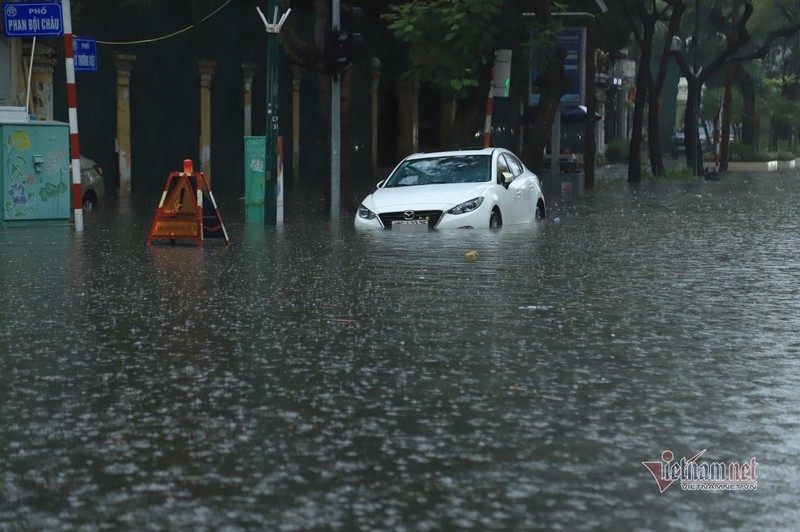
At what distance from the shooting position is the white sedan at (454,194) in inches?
849

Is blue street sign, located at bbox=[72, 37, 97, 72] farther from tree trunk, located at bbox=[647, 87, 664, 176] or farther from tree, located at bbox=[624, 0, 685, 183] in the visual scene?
tree trunk, located at bbox=[647, 87, 664, 176]

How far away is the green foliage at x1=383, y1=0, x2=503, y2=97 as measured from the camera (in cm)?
3033

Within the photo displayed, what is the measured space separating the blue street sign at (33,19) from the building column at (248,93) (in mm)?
19453

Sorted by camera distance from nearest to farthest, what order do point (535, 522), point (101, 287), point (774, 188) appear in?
point (535, 522) → point (101, 287) → point (774, 188)

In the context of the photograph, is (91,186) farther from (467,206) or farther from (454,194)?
(467,206)

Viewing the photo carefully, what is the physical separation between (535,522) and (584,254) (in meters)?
12.6

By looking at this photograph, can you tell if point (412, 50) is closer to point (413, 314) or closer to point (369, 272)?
point (369, 272)

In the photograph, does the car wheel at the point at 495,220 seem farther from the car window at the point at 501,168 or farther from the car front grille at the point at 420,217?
the car front grille at the point at 420,217

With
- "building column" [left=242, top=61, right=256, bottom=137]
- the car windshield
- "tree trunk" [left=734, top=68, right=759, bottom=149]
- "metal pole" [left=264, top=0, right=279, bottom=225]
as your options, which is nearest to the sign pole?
"metal pole" [left=264, top=0, right=279, bottom=225]

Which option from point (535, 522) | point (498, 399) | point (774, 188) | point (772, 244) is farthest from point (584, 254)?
point (774, 188)

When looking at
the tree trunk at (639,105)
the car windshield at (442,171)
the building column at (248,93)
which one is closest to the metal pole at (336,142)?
the car windshield at (442,171)

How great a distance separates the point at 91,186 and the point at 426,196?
870 cm

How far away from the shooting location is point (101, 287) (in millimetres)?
13844

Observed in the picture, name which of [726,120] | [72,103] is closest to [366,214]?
[72,103]
